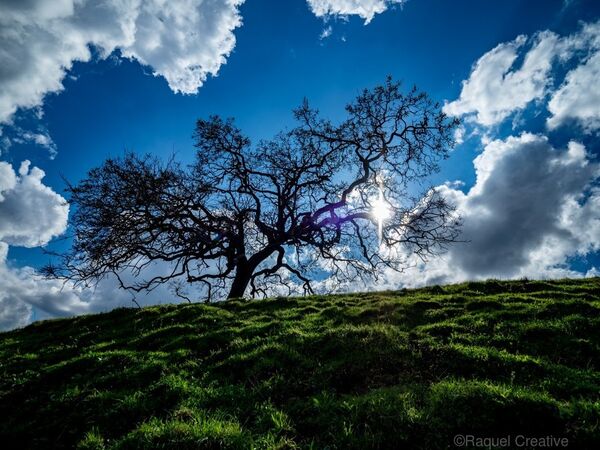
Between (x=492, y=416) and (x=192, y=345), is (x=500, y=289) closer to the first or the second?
(x=492, y=416)

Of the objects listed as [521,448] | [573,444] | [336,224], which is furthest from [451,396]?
[336,224]

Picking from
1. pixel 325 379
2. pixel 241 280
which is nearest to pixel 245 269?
pixel 241 280

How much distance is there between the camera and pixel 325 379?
304 inches

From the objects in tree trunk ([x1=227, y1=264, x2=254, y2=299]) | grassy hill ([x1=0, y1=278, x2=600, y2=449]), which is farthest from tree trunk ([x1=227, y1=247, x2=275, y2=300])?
grassy hill ([x1=0, y1=278, x2=600, y2=449])

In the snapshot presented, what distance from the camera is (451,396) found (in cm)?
598

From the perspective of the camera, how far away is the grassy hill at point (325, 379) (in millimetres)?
5562

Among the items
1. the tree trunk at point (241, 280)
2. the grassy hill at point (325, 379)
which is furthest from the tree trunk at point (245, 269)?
the grassy hill at point (325, 379)

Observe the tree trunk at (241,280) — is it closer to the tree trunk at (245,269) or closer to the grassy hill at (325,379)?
the tree trunk at (245,269)

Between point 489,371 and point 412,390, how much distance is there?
1.87 metres

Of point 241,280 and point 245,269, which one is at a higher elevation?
point 245,269

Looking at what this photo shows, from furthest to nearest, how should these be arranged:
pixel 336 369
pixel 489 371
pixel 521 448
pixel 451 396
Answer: pixel 336 369, pixel 489 371, pixel 451 396, pixel 521 448

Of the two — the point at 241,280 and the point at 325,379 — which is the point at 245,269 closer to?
the point at 241,280

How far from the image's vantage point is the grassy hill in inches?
219

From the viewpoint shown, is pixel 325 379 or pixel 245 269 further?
pixel 245 269
